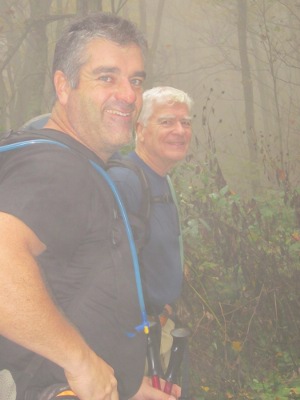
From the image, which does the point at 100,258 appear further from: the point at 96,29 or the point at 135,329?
the point at 96,29

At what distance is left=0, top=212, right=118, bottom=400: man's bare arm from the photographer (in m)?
1.08

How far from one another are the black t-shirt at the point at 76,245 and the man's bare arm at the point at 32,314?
0.17 feet

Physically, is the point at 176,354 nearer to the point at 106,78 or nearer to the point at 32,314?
the point at 32,314

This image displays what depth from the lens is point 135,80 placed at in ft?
5.19

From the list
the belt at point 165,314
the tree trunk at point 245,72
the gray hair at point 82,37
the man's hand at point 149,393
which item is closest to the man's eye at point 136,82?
the gray hair at point 82,37

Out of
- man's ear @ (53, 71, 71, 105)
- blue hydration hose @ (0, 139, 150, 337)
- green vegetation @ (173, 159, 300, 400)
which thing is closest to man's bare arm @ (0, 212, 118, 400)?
blue hydration hose @ (0, 139, 150, 337)

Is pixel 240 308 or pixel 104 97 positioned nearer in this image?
pixel 104 97

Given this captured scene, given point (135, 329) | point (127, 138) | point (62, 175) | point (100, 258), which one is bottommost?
point (135, 329)

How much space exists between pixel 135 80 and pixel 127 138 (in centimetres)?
22

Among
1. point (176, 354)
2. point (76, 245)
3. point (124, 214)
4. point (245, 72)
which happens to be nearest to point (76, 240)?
point (76, 245)

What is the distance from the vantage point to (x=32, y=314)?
1.10m

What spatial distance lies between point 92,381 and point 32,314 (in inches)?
10.4

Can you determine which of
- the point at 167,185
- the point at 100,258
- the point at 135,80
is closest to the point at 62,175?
the point at 100,258

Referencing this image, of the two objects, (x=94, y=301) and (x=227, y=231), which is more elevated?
(x=94, y=301)
